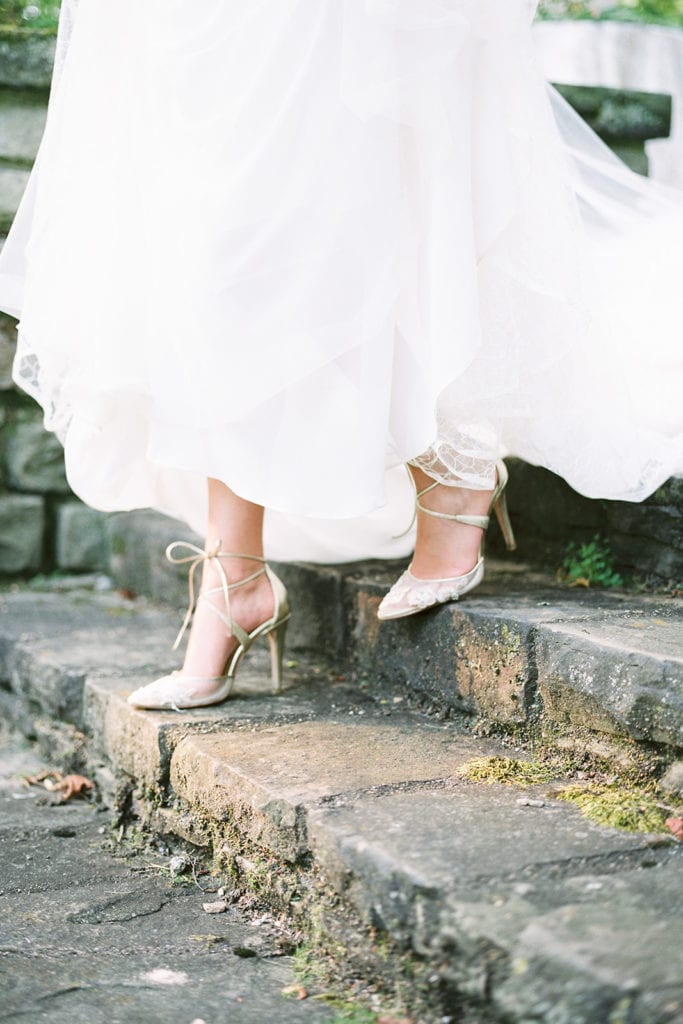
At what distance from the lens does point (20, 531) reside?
328 centimetres

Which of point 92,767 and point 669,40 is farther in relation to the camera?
point 669,40

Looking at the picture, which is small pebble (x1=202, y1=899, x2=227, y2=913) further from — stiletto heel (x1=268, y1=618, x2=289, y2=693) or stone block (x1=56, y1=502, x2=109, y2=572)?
stone block (x1=56, y1=502, x2=109, y2=572)

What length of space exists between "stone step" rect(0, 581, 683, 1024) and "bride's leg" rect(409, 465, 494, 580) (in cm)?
26

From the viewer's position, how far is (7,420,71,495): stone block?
324 cm

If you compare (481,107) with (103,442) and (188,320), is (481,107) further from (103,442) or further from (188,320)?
(103,442)

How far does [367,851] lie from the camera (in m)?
1.27

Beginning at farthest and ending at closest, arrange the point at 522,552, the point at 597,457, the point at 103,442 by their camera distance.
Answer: the point at 522,552
the point at 103,442
the point at 597,457

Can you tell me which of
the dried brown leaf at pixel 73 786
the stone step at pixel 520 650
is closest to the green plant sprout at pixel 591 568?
the stone step at pixel 520 650

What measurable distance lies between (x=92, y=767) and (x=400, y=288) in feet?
3.82

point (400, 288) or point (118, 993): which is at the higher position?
point (400, 288)

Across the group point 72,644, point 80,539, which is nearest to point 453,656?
point 72,644

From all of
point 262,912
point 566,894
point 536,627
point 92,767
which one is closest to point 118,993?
point 262,912

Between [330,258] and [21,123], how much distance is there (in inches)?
71.1

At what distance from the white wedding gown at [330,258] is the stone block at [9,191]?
1169mm
